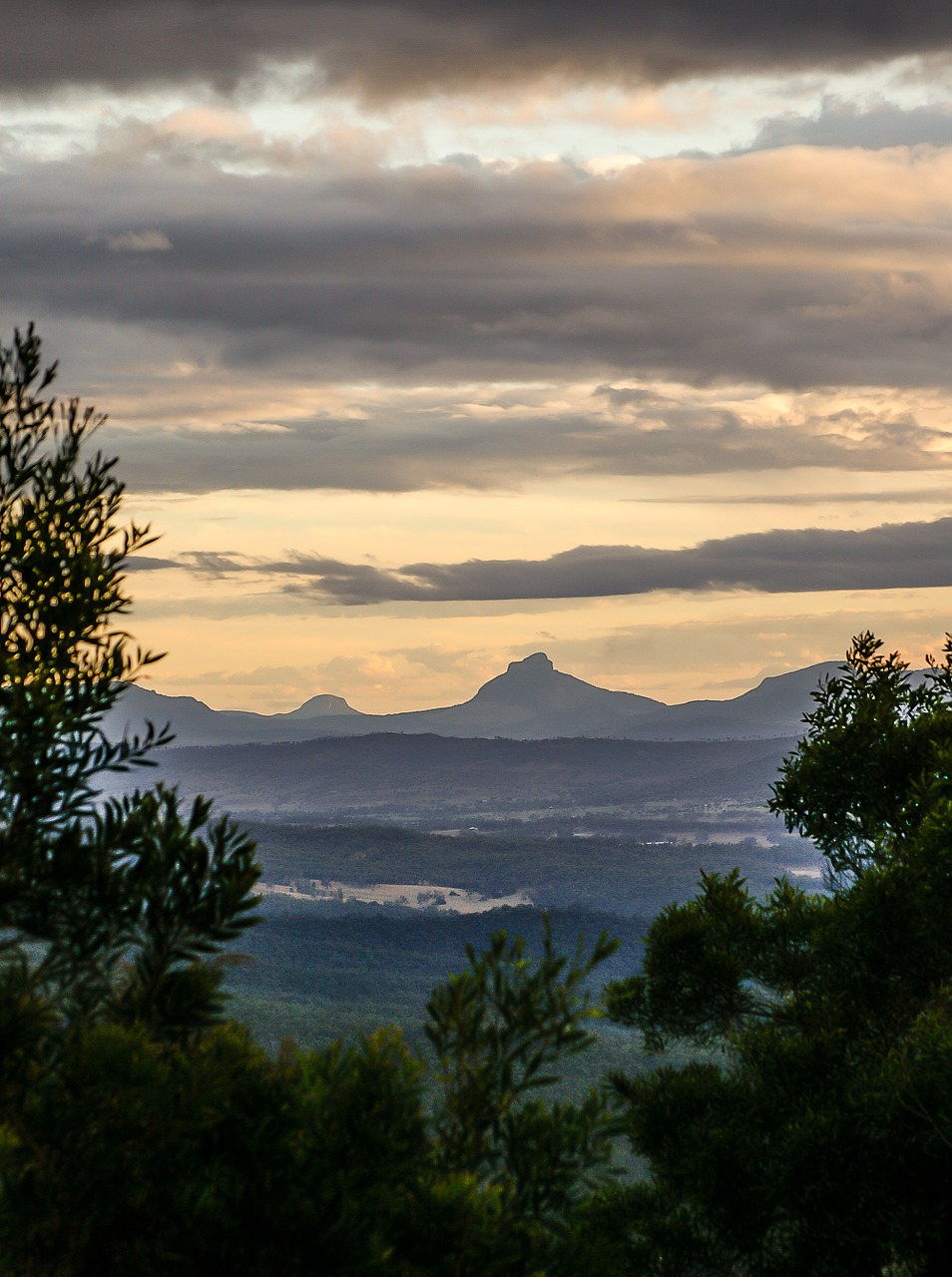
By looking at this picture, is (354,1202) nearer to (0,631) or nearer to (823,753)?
(0,631)

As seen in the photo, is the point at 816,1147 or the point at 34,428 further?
the point at 816,1147

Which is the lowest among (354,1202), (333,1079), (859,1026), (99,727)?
(859,1026)

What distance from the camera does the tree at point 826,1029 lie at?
1380 cm

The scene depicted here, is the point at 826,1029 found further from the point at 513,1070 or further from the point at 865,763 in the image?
the point at 513,1070

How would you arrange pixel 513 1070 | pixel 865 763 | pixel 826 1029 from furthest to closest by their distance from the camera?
pixel 865 763 → pixel 826 1029 → pixel 513 1070

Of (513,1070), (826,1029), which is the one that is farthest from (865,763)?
(513,1070)

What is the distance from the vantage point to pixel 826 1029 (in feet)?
53.8

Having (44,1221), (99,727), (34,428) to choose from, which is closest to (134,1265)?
(44,1221)

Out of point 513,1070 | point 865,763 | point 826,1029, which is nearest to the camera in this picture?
point 513,1070

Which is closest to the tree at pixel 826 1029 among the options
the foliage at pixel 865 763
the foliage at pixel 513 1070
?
the foliage at pixel 865 763

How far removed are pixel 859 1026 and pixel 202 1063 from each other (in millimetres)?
11207

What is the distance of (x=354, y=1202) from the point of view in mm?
8188

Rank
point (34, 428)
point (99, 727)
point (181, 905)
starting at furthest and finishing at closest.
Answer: point (34, 428) < point (99, 727) < point (181, 905)

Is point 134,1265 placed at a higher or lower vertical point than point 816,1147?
higher
